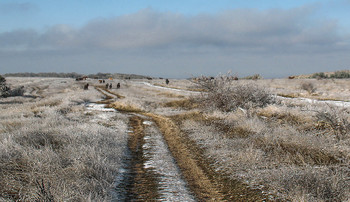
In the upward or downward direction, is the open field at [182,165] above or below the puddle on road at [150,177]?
above

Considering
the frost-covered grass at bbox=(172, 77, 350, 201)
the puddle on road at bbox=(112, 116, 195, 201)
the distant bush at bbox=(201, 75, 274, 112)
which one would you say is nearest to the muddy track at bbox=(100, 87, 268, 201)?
the puddle on road at bbox=(112, 116, 195, 201)

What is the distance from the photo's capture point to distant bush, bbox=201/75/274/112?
1609 centimetres

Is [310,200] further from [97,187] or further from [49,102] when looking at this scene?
[49,102]

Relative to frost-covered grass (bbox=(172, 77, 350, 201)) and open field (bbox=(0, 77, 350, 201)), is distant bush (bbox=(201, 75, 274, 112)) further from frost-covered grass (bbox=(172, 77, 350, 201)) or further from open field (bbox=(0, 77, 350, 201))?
open field (bbox=(0, 77, 350, 201))

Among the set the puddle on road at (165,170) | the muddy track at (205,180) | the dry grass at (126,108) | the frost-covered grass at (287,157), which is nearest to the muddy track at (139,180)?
the puddle on road at (165,170)

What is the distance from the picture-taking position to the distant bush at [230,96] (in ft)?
52.8

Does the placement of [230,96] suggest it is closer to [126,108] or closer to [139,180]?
[126,108]

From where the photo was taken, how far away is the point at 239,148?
26.2 feet

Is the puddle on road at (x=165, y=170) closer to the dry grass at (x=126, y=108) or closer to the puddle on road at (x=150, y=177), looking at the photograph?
the puddle on road at (x=150, y=177)

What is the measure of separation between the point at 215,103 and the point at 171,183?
10984 mm

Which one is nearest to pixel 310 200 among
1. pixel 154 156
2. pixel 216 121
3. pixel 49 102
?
pixel 154 156

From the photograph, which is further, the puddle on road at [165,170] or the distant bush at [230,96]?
the distant bush at [230,96]

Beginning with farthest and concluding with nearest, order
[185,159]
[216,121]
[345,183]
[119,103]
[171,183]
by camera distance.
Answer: [119,103] → [216,121] → [185,159] → [171,183] → [345,183]

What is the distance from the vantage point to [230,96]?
1620 cm
